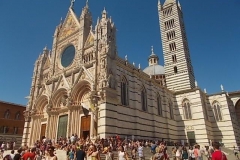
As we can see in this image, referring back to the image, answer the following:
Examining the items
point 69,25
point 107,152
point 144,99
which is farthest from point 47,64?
point 107,152

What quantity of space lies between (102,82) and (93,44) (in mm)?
5918

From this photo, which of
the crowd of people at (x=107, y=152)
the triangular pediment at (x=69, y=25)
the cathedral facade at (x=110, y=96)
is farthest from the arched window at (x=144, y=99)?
the triangular pediment at (x=69, y=25)

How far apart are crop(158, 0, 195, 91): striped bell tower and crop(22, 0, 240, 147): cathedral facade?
0.17 metres

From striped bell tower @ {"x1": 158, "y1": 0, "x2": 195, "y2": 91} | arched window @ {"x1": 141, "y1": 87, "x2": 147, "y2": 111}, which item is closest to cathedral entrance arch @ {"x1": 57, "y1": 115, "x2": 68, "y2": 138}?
arched window @ {"x1": 141, "y1": 87, "x2": 147, "y2": 111}

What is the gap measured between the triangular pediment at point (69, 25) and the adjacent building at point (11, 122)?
15.6 m

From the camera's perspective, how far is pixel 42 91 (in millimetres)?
26078

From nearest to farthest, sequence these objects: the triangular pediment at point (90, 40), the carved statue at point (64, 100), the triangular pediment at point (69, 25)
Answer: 1. the carved statue at point (64, 100)
2. the triangular pediment at point (90, 40)
3. the triangular pediment at point (69, 25)

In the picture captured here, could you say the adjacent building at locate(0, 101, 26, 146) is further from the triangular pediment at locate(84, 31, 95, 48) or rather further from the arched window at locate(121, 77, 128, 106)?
the arched window at locate(121, 77, 128, 106)

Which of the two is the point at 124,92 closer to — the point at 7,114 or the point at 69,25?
the point at 69,25

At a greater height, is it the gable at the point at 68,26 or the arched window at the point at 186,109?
the gable at the point at 68,26

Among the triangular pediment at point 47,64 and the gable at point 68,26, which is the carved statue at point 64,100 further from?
the gable at point 68,26

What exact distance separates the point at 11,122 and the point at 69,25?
63.6ft

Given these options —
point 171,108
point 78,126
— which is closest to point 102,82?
point 78,126

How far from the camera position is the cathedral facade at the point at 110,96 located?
64.9 ft
